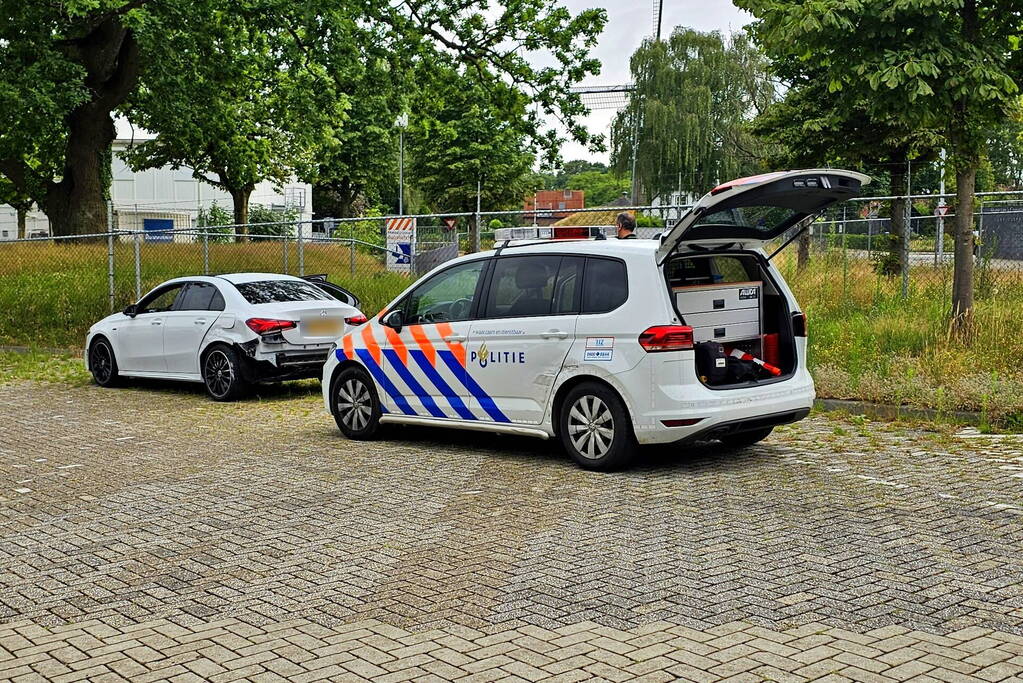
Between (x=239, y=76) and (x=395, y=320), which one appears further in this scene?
(x=239, y=76)

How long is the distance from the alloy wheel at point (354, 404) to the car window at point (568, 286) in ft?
7.50

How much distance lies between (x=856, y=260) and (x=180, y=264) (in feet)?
44.4

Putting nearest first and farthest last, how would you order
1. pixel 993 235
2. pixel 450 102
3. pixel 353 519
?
1. pixel 353 519
2. pixel 993 235
3. pixel 450 102

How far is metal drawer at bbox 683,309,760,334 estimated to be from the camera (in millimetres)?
8922

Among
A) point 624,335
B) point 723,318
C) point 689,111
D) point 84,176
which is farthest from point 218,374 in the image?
point 689,111

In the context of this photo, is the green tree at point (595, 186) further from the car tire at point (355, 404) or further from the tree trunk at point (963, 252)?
the car tire at point (355, 404)

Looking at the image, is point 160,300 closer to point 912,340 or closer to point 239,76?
point 912,340

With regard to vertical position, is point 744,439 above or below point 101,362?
below

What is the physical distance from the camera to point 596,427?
8797 millimetres

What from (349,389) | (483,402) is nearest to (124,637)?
(483,402)

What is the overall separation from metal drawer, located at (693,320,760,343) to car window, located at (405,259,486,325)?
1.95 meters

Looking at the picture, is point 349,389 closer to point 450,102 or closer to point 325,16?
point 325,16

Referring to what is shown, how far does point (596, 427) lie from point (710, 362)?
950 millimetres

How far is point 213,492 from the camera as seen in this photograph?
8.39m
